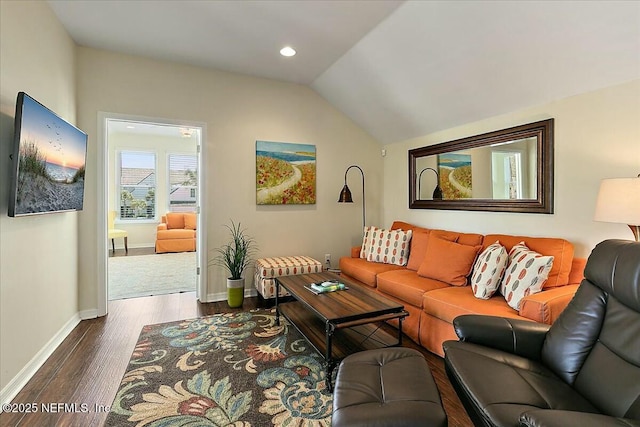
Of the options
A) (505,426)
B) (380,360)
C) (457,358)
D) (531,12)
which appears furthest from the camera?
(531,12)

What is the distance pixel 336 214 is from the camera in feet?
15.4

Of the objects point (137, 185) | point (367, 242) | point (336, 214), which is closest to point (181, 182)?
point (137, 185)

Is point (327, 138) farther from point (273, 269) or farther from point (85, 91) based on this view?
point (85, 91)

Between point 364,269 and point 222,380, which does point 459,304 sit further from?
point 222,380

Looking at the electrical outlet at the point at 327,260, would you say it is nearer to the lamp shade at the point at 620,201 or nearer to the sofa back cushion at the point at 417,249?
the sofa back cushion at the point at 417,249

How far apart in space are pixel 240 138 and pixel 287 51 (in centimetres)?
122

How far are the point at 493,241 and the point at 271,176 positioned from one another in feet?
8.90

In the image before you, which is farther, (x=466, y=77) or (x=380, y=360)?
(x=466, y=77)

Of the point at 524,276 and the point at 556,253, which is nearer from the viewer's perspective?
the point at 524,276

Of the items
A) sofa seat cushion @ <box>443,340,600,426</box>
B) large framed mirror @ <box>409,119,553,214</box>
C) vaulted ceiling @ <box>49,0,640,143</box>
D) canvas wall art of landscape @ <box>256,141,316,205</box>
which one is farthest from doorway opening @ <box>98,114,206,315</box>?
sofa seat cushion @ <box>443,340,600,426</box>

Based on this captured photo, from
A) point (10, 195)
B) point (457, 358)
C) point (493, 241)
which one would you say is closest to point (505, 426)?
point (457, 358)

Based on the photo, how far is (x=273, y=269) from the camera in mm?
3670

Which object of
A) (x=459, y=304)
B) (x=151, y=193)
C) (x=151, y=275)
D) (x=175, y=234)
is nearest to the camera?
(x=459, y=304)

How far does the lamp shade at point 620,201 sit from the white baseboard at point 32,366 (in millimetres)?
3933
